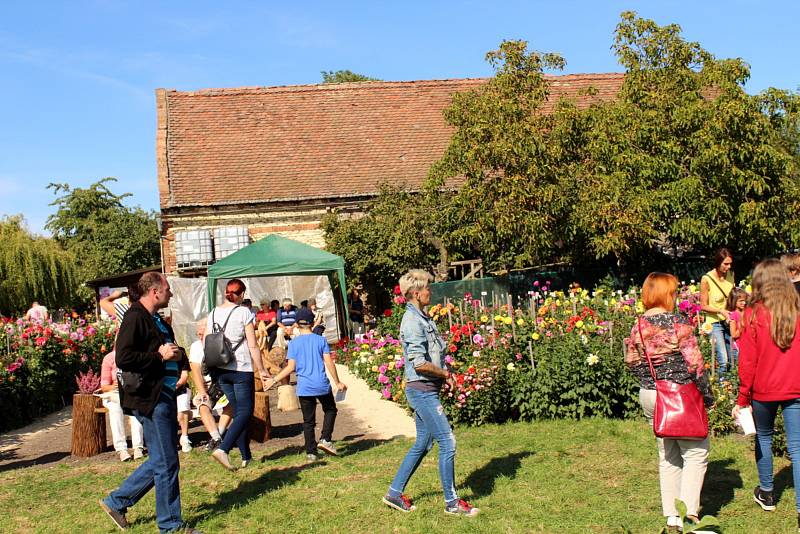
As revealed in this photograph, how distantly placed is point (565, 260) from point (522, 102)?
190 inches

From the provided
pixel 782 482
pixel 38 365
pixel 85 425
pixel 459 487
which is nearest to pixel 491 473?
pixel 459 487

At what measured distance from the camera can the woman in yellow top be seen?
30.0 feet

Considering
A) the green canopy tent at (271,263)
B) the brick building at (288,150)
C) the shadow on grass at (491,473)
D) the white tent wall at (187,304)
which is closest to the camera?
the shadow on grass at (491,473)

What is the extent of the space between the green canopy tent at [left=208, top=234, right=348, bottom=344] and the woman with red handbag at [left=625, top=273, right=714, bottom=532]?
13.2 m

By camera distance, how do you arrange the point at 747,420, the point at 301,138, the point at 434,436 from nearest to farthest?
the point at 747,420, the point at 434,436, the point at 301,138

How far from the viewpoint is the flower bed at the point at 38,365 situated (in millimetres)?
11906

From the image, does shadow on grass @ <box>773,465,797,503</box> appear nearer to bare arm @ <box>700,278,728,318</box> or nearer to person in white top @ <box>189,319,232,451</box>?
bare arm @ <box>700,278,728,318</box>

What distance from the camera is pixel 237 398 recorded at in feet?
24.4

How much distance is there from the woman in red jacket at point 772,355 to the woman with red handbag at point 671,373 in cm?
40

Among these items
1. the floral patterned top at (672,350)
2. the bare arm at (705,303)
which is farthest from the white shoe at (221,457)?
the bare arm at (705,303)

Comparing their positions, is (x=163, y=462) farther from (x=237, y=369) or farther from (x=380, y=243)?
(x=380, y=243)

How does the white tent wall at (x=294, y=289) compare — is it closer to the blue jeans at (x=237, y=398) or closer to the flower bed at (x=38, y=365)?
the flower bed at (x=38, y=365)

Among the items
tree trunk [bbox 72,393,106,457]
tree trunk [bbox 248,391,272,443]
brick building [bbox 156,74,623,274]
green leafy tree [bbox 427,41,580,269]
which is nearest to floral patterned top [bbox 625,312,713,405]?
tree trunk [bbox 248,391,272,443]

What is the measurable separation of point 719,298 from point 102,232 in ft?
133
